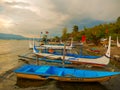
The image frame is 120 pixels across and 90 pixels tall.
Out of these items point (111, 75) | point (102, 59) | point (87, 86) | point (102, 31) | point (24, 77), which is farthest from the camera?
point (102, 31)

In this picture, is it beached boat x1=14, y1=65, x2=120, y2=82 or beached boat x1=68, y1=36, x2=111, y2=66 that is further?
beached boat x1=68, y1=36, x2=111, y2=66

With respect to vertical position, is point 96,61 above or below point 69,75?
below

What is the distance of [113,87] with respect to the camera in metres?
17.7

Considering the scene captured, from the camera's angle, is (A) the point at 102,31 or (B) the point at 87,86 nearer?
(B) the point at 87,86

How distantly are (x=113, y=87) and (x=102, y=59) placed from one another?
1157 centimetres

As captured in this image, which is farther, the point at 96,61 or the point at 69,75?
the point at 96,61

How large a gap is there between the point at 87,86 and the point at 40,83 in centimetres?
535

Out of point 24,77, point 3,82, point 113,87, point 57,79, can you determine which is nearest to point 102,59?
point 113,87

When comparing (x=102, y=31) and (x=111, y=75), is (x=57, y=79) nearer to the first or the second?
(x=111, y=75)

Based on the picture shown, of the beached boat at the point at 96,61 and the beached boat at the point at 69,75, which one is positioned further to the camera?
the beached boat at the point at 96,61

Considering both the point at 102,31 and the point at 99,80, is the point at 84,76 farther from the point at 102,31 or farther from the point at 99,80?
the point at 102,31

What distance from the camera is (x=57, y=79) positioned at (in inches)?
711

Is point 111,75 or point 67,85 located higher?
point 111,75

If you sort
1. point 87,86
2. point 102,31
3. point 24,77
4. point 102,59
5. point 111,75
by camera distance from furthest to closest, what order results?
point 102,31
point 102,59
point 24,77
point 87,86
point 111,75
